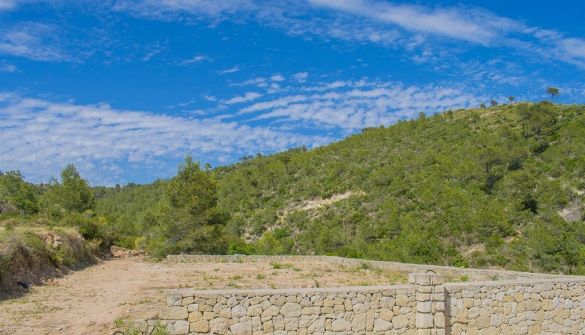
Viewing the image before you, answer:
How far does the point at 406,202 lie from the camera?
3731 cm

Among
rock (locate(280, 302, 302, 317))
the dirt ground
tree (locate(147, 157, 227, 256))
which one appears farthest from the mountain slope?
rock (locate(280, 302, 302, 317))

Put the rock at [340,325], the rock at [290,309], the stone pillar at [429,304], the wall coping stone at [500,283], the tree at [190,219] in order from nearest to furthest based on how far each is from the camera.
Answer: the rock at [290,309], the rock at [340,325], the stone pillar at [429,304], the wall coping stone at [500,283], the tree at [190,219]

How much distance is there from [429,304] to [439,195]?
27470 millimetres

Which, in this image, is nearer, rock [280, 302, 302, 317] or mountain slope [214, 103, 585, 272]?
rock [280, 302, 302, 317]

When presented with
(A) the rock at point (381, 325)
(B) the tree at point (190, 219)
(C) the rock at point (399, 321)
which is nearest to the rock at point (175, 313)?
(A) the rock at point (381, 325)

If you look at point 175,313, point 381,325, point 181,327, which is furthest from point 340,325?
point 175,313

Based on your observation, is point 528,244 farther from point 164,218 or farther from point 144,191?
point 144,191

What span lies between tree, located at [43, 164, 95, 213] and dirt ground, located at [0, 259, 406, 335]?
12.0 meters

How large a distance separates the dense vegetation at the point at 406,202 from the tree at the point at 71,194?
81 mm

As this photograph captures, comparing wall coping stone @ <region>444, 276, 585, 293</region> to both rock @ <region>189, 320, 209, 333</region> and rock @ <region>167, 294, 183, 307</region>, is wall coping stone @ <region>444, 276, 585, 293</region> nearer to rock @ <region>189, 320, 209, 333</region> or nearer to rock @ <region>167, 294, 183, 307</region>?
rock @ <region>189, 320, 209, 333</region>

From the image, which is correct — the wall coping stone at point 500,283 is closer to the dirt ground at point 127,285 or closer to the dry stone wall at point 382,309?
the dry stone wall at point 382,309

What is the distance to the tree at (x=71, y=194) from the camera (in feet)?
116

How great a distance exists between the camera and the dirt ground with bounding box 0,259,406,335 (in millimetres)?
10195

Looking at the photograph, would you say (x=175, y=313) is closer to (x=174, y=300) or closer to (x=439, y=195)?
(x=174, y=300)
